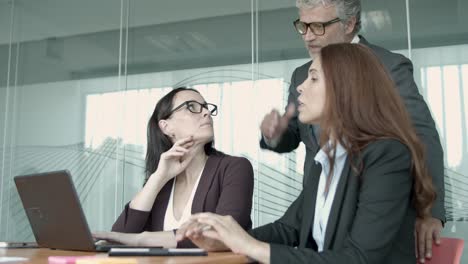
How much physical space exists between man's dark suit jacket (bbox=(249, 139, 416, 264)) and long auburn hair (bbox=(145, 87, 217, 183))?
1137 millimetres

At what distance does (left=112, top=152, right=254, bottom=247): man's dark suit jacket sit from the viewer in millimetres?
2174

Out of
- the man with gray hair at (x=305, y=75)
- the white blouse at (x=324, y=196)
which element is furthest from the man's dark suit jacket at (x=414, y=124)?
the white blouse at (x=324, y=196)

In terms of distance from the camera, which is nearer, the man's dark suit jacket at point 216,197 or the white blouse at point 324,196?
the white blouse at point 324,196

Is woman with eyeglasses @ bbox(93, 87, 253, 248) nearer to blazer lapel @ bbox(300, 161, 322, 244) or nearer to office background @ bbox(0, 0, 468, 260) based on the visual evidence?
blazer lapel @ bbox(300, 161, 322, 244)

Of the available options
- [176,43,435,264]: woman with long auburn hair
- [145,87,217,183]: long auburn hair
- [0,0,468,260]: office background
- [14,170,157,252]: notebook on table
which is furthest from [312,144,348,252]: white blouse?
[0,0,468,260]: office background

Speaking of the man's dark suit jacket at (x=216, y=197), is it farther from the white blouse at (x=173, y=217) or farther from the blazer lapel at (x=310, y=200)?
the blazer lapel at (x=310, y=200)

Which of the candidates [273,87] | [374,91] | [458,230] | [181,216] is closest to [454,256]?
[374,91]

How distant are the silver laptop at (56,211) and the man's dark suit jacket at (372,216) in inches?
22.6

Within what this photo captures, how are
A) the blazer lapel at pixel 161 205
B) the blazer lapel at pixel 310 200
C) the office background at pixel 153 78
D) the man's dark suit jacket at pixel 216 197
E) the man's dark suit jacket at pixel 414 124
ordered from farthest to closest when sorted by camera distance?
the office background at pixel 153 78 < the blazer lapel at pixel 161 205 < the man's dark suit jacket at pixel 216 197 < the man's dark suit jacket at pixel 414 124 < the blazer lapel at pixel 310 200

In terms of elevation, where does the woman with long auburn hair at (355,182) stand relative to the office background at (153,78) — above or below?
below

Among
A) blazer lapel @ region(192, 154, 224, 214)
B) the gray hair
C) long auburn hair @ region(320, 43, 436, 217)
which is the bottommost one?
blazer lapel @ region(192, 154, 224, 214)

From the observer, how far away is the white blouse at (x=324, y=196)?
1.60 meters

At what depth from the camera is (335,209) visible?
153cm

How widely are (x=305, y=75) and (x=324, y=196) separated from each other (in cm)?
109
